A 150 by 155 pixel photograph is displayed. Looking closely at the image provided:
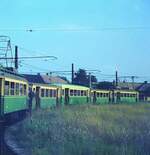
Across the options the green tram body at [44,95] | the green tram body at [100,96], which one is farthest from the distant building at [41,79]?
the green tram body at [44,95]

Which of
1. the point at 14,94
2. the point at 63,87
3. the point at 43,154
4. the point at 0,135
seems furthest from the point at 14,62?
the point at 43,154

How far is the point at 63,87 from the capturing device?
4919cm

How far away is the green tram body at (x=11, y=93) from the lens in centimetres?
2368

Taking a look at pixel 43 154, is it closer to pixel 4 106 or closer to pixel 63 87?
pixel 4 106

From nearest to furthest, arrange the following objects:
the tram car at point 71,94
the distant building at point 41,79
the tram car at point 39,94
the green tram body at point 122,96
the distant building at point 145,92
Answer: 1. the tram car at point 39,94
2. the tram car at point 71,94
3. the distant building at point 41,79
4. the green tram body at point 122,96
5. the distant building at point 145,92

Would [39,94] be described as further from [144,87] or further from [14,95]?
[144,87]

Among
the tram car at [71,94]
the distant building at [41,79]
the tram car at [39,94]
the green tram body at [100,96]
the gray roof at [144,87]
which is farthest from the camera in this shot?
the gray roof at [144,87]

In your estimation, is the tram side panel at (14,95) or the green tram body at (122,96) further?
the green tram body at (122,96)

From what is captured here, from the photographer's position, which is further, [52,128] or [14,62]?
[14,62]

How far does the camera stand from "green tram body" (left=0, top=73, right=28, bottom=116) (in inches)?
932

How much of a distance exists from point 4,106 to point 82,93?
34249 mm

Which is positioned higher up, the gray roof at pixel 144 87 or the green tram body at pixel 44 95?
the gray roof at pixel 144 87

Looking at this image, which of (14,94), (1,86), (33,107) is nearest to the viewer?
(1,86)

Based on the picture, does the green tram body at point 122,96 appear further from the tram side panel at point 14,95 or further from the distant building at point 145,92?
the tram side panel at point 14,95
